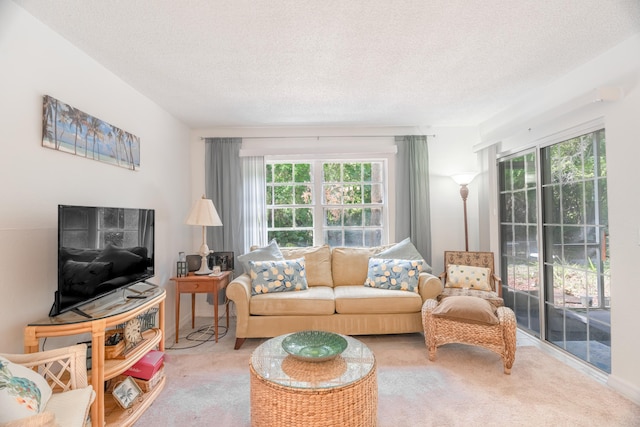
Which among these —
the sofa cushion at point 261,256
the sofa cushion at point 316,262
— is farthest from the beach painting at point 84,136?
the sofa cushion at point 316,262

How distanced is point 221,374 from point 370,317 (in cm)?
142

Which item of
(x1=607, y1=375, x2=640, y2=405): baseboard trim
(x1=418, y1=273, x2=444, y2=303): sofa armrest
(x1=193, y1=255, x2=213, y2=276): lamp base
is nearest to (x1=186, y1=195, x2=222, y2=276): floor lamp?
(x1=193, y1=255, x2=213, y2=276): lamp base

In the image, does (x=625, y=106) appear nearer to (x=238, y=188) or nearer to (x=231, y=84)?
(x=231, y=84)

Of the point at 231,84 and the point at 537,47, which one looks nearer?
the point at 537,47

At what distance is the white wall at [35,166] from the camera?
161 cm

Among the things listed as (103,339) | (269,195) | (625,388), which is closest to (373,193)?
(269,195)

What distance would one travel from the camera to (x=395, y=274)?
10.3 feet

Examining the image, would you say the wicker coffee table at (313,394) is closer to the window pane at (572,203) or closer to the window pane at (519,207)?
the window pane at (572,203)

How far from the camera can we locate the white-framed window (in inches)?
160

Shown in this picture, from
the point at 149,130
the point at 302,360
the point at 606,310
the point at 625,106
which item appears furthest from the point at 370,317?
the point at 149,130

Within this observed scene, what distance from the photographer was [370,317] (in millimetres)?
2924

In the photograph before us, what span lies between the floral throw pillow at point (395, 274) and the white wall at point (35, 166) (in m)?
2.52

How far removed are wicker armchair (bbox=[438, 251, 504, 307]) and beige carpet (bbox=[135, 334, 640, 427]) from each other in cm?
53

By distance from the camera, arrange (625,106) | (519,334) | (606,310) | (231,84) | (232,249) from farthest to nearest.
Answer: (232,249), (519,334), (231,84), (606,310), (625,106)
